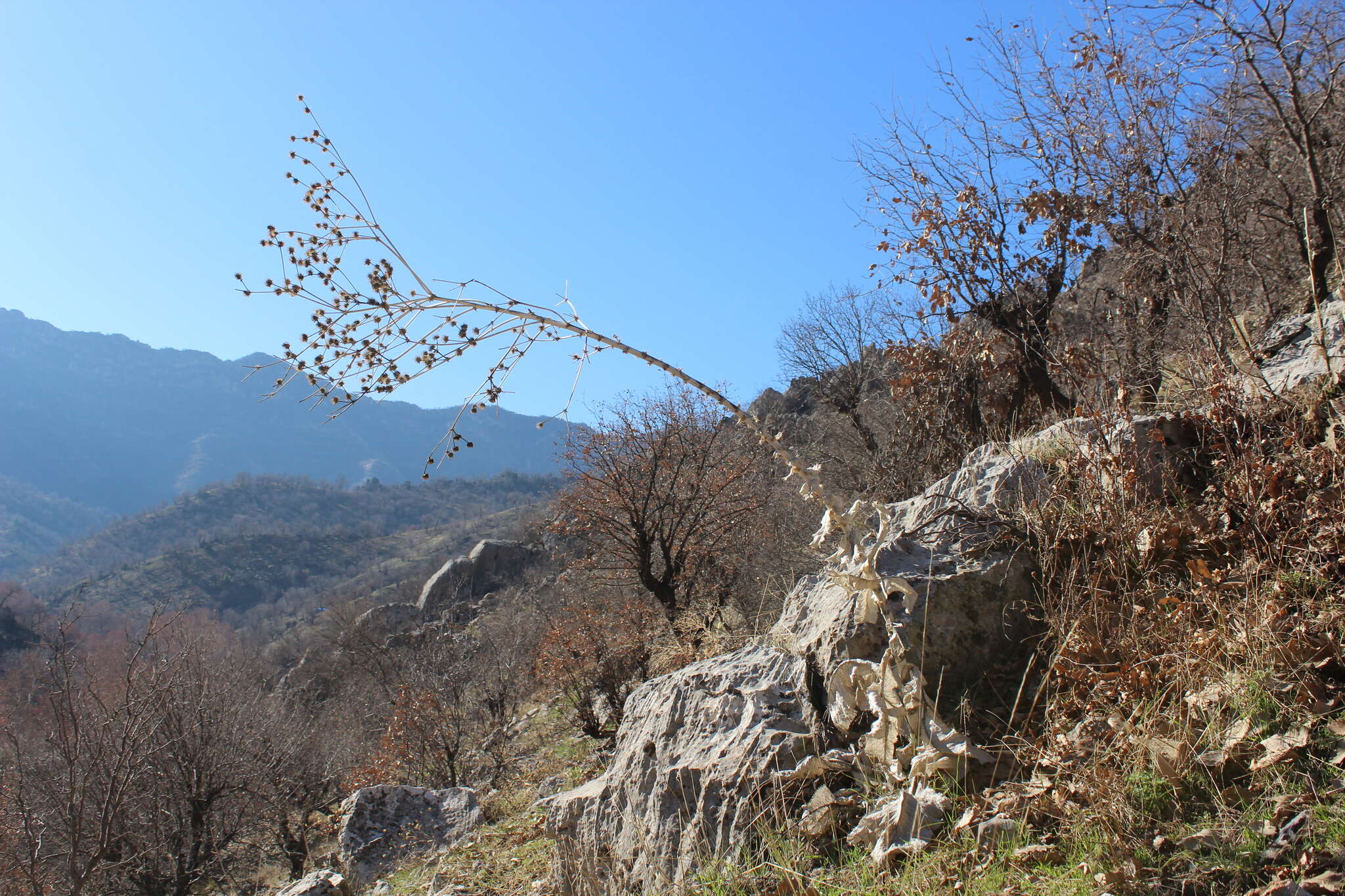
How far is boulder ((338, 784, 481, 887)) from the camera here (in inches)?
314

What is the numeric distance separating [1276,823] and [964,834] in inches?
34.8

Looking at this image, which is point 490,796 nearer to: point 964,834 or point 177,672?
point 177,672

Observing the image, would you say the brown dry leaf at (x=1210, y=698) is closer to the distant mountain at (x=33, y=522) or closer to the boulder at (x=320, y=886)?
the boulder at (x=320, y=886)

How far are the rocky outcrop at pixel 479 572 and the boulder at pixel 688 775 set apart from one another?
119ft

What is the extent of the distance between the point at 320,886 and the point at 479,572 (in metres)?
37.4

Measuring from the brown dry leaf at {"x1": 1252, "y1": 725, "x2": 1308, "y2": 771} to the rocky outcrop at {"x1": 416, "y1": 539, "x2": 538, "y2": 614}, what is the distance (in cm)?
3855

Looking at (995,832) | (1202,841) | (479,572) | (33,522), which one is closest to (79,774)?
(995,832)

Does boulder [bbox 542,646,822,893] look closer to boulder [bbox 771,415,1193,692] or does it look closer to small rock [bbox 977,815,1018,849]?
boulder [bbox 771,415,1193,692]

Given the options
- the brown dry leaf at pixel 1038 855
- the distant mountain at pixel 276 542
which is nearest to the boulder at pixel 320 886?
the brown dry leaf at pixel 1038 855

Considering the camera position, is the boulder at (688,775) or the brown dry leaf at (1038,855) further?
the boulder at (688,775)

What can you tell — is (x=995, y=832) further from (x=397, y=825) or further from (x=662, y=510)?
(x=662, y=510)

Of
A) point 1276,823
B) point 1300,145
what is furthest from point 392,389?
point 1300,145

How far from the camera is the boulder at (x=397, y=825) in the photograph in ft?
26.1

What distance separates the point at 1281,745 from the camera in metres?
2.49
